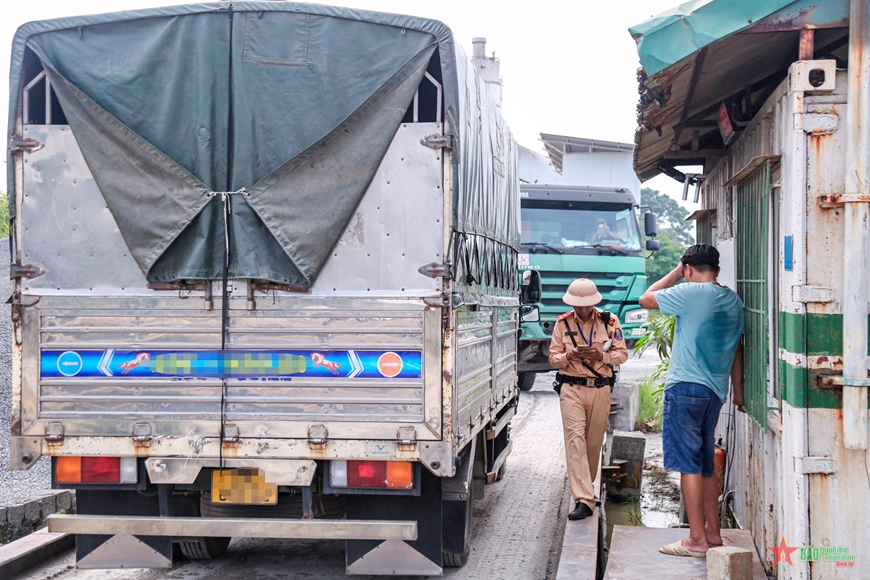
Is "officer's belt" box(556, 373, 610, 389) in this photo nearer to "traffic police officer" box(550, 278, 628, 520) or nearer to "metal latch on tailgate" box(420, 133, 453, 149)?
"traffic police officer" box(550, 278, 628, 520)

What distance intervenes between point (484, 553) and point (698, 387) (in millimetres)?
2119

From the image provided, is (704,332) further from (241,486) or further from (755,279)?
(241,486)

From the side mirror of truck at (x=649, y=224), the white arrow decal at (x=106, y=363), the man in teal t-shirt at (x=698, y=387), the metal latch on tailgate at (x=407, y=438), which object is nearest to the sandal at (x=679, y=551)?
the man in teal t-shirt at (x=698, y=387)

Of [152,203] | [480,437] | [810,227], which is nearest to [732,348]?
[810,227]

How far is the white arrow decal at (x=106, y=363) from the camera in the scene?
4.76m

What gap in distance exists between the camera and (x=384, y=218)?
479cm

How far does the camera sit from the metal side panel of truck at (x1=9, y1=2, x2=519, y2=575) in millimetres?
4668

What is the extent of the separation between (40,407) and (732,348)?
13.0ft

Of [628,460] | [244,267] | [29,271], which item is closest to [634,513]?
[628,460]

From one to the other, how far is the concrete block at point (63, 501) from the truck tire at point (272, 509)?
249cm

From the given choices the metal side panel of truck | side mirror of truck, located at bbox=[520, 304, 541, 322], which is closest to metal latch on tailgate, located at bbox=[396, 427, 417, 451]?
the metal side panel of truck

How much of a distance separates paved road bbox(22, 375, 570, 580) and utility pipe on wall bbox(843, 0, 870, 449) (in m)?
2.55

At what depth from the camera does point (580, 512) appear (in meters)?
6.48

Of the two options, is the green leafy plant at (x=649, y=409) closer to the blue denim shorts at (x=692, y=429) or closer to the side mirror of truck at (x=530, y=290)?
the side mirror of truck at (x=530, y=290)
